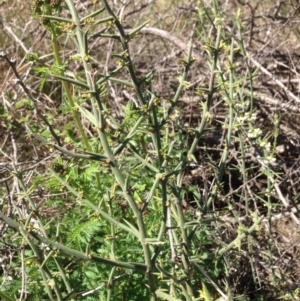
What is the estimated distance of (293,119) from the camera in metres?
3.59

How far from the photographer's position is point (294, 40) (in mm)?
4629

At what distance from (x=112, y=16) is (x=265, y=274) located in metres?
1.80

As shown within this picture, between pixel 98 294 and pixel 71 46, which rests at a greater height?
pixel 71 46

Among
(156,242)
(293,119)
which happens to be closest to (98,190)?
(156,242)

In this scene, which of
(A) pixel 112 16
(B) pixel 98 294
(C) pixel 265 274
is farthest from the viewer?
(C) pixel 265 274

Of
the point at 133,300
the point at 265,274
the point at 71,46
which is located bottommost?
the point at 265,274

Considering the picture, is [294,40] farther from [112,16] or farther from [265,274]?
[112,16]

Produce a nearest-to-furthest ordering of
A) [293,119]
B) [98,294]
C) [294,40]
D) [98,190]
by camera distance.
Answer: [98,294]
[98,190]
[293,119]
[294,40]

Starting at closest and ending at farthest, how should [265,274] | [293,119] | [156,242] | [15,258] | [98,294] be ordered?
[156,242] < [98,294] < [15,258] < [265,274] < [293,119]

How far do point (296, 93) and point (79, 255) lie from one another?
245cm

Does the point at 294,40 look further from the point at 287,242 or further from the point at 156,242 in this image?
the point at 156,242

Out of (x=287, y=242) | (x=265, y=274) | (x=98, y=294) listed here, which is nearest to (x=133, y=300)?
(x=98, y=294)

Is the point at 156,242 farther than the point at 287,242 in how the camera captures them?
No

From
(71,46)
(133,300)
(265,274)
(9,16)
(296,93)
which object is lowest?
(265,274)
